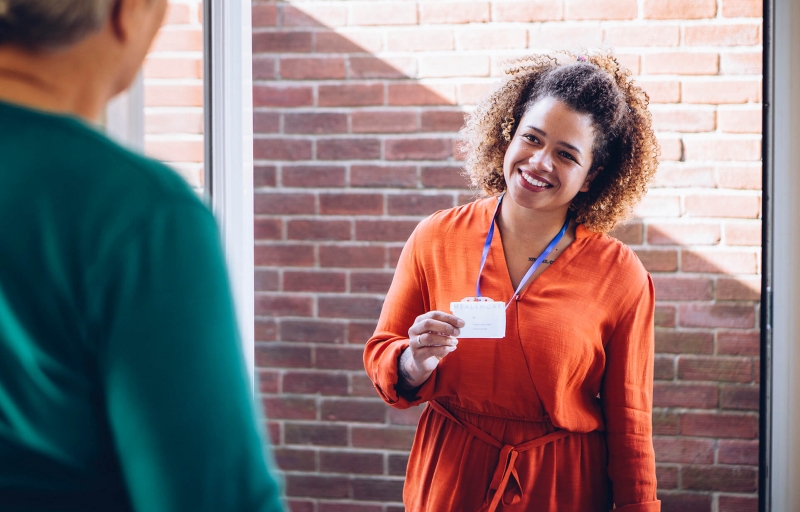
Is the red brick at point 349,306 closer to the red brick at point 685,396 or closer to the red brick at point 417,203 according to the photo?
the red brick at point 417,203

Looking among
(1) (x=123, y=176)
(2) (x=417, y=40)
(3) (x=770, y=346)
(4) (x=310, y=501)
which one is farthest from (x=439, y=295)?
(4) (x=310, y=501)

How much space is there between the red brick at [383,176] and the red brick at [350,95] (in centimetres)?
23

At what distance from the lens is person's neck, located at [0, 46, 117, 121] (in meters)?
0.46

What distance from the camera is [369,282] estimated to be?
2.48 meters

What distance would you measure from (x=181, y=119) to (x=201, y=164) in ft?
0.40

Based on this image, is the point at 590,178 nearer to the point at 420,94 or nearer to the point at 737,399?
the point at 420,94

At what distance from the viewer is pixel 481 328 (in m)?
1.32

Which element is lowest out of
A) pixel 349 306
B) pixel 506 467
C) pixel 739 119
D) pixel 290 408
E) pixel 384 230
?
pixel 290 408

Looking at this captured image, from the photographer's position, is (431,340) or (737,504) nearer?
(431,340)

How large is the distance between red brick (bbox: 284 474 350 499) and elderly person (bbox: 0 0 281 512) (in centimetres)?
221

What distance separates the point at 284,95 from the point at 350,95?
0.24 meters

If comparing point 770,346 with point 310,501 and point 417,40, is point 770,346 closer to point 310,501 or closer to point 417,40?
point 417,40

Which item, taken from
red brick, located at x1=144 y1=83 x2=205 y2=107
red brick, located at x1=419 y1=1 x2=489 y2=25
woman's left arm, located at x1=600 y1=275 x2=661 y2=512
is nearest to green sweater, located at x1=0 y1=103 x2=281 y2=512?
red brick, located at x1=144 y1=83 x2=205 y2=107

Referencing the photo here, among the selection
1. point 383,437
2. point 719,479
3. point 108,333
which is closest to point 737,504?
point 719,479
